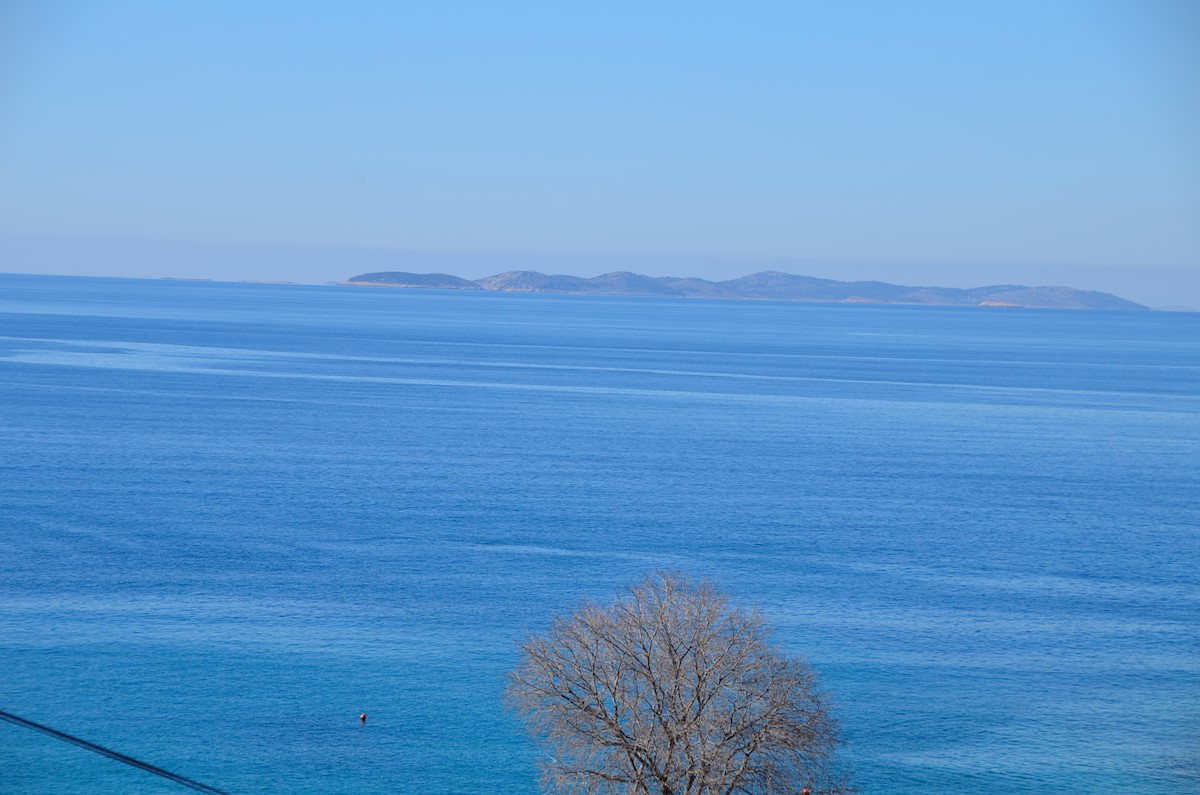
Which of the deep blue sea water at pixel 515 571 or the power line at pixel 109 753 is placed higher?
the deep blue sea water at pixel 515 571

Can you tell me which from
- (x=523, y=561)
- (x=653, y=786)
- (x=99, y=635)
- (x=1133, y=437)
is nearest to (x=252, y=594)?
(x=99, y=635)

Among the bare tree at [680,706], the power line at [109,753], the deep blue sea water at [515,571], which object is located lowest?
the power line at [109,753]

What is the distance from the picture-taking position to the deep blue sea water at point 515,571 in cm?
4172

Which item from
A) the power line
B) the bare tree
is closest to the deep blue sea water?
the power line

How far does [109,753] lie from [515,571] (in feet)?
77.1

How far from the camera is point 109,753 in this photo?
1565 inches

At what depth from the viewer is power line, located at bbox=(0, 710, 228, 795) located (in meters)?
37.9

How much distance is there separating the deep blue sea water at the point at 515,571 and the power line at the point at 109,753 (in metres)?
0.39

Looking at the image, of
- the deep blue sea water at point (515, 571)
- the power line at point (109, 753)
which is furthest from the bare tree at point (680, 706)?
the power line at point (109, 753)

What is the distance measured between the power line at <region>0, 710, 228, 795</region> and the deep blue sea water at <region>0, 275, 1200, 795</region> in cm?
39

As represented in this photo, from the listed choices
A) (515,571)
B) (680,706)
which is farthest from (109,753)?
(515,571)

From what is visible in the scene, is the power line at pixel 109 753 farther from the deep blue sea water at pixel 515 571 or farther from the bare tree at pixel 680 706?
the bare tree at pixel 680 706

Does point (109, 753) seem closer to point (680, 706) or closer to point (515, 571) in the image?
point (680, 706)

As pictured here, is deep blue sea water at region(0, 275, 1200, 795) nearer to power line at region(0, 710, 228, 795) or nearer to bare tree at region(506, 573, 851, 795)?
power line at region(0, 710, 228, 795)
